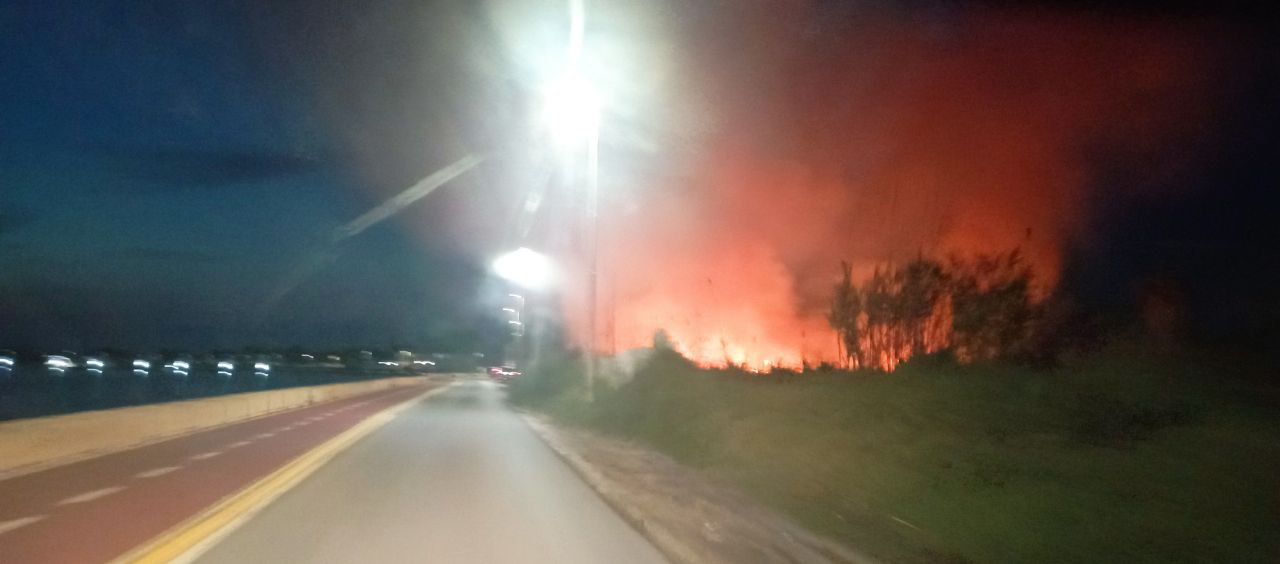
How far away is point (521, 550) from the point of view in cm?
1029

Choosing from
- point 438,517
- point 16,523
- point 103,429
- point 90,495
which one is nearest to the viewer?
point 16,523

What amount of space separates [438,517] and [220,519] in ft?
7.92

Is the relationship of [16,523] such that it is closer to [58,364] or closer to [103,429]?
[103,429]

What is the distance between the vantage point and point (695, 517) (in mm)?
12531

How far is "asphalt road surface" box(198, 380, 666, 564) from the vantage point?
10000 millimetres

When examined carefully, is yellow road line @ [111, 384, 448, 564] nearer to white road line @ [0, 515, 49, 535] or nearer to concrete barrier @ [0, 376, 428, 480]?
white road line @ [0, 515, 49, 535]

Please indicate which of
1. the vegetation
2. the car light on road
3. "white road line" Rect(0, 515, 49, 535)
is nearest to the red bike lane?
"white road line" Rect(0, 515, 49, 535)

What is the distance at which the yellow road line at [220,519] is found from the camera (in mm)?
9664

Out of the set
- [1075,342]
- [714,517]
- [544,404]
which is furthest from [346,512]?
[544,404]

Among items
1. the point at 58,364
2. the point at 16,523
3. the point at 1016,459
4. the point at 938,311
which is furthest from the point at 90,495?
the point at 58,364

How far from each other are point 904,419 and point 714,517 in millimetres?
4857

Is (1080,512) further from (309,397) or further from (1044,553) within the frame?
(309,397)

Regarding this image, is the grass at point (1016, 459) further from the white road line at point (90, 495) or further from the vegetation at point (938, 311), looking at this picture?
the white road line at point (90, 495)

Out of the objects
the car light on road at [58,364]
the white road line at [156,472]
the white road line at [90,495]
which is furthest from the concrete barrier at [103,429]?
the car light on road at [58,364]
